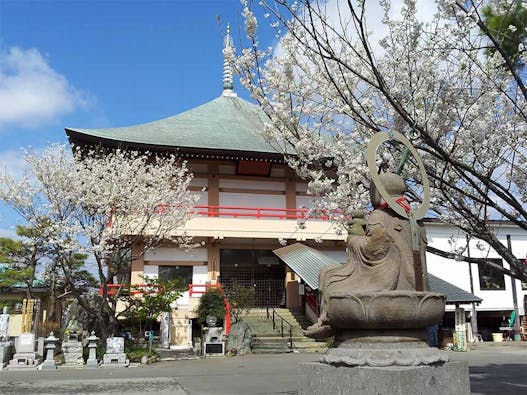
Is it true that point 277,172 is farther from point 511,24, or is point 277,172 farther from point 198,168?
point 511,24

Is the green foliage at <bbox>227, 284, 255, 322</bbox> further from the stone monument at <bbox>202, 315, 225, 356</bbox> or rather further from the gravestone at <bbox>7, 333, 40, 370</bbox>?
the gravestone at <bbox>7, 333, 40, 370</bbox>

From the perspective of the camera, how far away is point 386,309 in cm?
488

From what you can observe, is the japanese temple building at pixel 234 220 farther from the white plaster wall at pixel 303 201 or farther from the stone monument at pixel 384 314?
the stone monument at pixel 384 314

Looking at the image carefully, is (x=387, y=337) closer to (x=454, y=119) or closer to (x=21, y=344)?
(x=454, y=119)

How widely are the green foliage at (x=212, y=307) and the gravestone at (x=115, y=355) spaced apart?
4118mm

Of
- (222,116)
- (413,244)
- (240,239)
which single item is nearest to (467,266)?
(240,239)

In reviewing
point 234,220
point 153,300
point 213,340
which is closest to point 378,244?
point 153,300

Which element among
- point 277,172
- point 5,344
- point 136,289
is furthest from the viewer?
point 277,172

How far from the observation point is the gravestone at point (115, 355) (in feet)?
50.8

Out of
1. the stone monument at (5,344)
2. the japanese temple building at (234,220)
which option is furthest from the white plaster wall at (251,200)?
the stone monument at (5,344)

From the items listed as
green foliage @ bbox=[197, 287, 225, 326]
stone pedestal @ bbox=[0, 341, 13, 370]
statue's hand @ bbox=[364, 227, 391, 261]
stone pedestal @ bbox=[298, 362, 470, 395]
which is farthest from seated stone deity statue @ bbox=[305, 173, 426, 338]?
green foliage @ bbox=[197, 287, 225, 326]

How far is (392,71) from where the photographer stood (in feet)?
27.3

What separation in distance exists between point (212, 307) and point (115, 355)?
4.63 m

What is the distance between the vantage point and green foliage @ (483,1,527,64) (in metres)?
6.97
